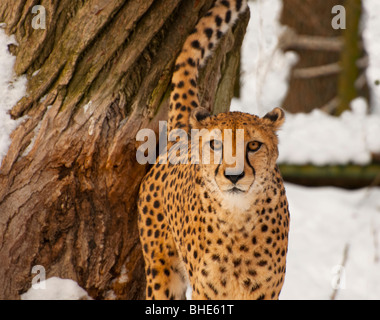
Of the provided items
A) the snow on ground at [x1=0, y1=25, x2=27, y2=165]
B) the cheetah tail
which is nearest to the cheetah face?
the cheetah tail

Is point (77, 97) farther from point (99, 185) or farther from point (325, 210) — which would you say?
point (325, 210)

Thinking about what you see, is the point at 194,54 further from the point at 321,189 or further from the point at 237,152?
the point at 321,189

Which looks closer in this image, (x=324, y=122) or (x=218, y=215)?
(x=218, y=215)

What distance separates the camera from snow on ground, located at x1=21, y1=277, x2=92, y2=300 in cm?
364

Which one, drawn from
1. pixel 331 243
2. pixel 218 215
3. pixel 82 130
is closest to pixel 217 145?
pixel 218 215

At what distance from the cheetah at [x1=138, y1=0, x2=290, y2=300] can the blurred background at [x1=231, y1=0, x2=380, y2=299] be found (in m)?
2.49

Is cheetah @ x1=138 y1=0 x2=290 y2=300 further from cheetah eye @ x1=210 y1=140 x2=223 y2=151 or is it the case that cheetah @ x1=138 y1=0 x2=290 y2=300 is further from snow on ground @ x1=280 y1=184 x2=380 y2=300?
snow on ground @ x1=280 y1=184 x2=380 y2=300

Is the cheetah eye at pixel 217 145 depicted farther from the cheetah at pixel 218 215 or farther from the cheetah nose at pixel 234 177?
the cheetah nose at pixel 234 177

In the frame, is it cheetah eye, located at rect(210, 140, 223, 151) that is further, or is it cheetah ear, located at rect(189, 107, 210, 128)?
cheetah ear, located at rect(189, 107, 210, 128)

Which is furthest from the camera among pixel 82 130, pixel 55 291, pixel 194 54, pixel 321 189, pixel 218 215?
pixel 321 189

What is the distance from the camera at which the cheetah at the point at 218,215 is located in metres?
3.02

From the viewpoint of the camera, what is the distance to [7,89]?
361 centimetres

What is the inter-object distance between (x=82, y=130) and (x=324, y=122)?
182 inches

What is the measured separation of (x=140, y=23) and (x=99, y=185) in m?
0.91
